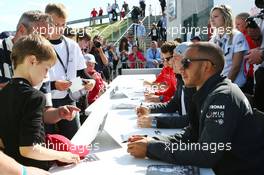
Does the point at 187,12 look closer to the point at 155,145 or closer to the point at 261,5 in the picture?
the point at 261,5

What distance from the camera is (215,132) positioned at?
1670 millimetres

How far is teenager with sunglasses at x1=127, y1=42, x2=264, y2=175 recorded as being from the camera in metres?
1.68

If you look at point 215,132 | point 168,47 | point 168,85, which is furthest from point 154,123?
point 168,85

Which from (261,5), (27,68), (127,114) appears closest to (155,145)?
(27,68)

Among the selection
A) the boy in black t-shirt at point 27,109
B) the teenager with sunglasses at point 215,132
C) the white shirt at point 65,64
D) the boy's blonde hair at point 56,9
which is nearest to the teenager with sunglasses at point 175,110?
the teenager with sunglasses at point 215,132

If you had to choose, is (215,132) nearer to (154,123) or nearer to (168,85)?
(154,123)

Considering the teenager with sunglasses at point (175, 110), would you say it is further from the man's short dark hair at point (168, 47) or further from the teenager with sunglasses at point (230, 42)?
the teenager with sunglasses at point (230, 42)

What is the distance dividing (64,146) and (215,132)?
27.5 inches

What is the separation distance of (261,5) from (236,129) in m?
1.86

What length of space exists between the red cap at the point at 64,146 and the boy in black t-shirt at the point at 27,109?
0.05 m

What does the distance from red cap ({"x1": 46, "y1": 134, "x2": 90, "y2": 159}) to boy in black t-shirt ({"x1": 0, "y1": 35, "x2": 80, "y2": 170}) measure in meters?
0.05

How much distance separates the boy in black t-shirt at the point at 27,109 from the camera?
1522 millimetres

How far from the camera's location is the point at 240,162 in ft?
5.82

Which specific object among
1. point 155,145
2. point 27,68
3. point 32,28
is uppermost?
point 32,28
